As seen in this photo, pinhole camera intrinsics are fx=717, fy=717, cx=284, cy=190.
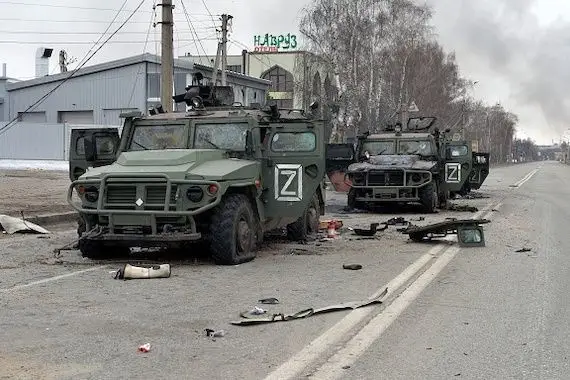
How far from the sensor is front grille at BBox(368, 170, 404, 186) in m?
16.8

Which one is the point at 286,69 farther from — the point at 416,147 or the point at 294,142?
the point at 294,142

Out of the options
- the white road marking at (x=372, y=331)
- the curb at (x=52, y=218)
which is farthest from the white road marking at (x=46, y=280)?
the curb at (x=52, y=218)

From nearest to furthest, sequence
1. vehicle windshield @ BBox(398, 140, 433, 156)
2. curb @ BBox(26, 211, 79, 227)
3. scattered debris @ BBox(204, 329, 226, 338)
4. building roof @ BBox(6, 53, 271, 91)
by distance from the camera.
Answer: scattered debris @ BBox(204, 329, 226, 338) → curb @ BBox(26, 211, 79, 227) → vehicle windshield @ BBox(398, 140, 433, 156) → building roof @ BBox(6, 53, 271, 91)

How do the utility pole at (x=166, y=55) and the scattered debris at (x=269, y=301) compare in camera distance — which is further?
the utility pole at (x=166, y=55)

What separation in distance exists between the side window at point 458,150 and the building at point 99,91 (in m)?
20.0

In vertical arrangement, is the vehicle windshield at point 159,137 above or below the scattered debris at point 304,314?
above

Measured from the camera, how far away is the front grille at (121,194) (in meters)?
8.48

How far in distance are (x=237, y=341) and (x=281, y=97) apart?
171 feet

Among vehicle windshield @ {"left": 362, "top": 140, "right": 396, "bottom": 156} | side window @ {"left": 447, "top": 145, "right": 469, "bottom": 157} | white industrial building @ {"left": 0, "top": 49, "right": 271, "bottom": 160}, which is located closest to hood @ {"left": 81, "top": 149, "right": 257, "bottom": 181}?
vehicle windshield @ {"left": 362, "top": 140, "right": 396, "bottom": 156}

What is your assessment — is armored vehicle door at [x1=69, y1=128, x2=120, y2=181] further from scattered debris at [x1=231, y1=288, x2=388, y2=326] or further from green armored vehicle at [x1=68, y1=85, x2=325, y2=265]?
scattered debris at [x1=231, y1=288, x2=388, y2=326]

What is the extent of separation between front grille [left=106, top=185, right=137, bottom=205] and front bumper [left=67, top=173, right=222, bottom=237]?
27mm

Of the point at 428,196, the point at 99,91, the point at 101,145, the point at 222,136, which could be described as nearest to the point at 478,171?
the point at 428,196

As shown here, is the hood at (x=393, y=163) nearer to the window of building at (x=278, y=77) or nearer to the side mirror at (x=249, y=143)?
the side mirror at (x=249, y=143)

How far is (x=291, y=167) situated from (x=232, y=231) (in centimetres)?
173
